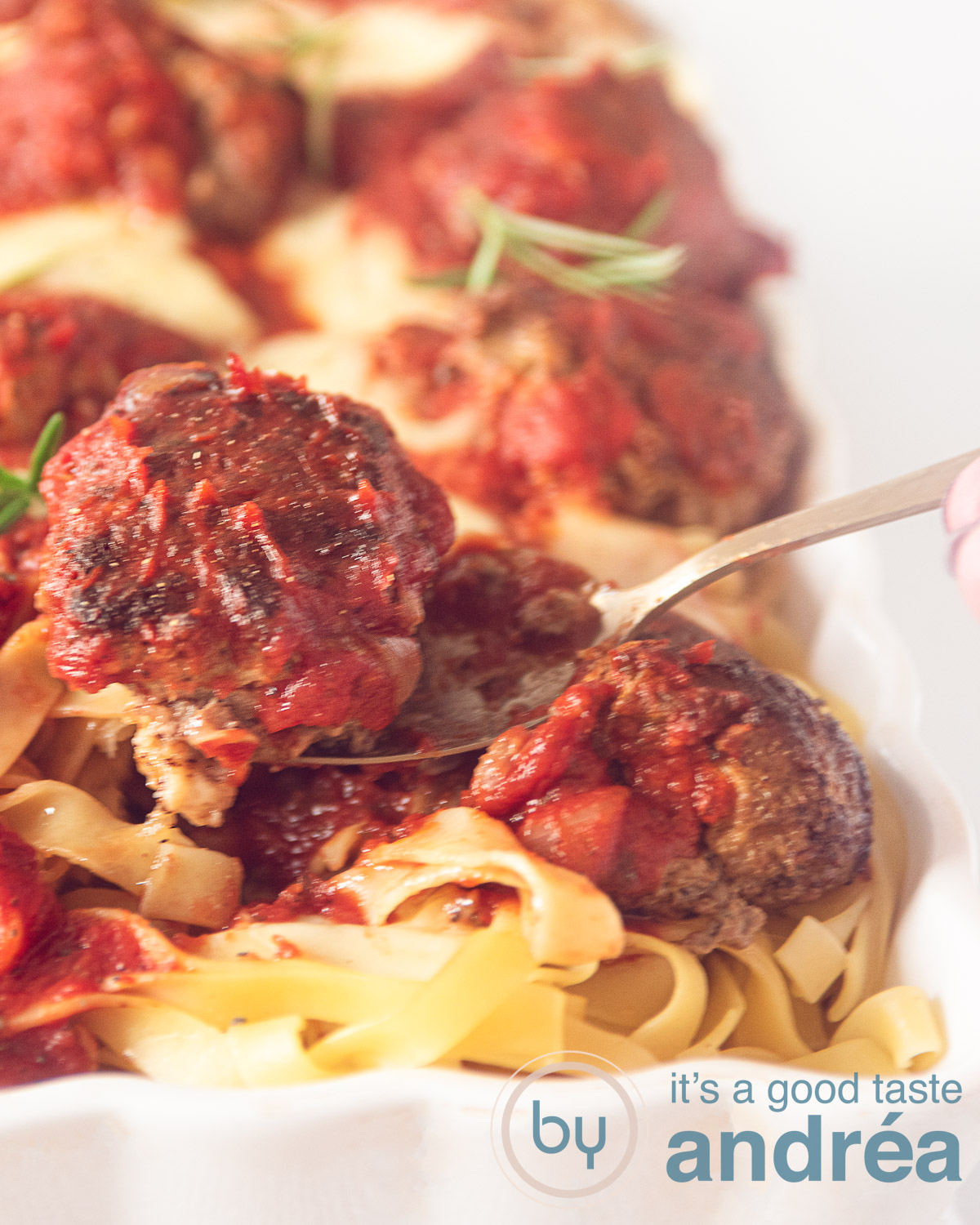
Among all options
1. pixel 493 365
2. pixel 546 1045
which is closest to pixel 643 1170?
pixel 546 1045

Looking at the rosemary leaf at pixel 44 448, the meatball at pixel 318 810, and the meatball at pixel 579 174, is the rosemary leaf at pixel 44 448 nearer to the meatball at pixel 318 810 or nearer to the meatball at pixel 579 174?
the meatball at pixel 318 810

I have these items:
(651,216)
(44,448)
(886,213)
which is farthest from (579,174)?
(886,213)

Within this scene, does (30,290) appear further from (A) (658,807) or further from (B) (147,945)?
(A) (658,807)

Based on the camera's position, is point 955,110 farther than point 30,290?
Yes

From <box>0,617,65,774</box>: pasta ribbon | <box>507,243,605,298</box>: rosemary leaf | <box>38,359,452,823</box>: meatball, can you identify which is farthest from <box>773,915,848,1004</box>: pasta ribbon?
<box>507,243,605,298</box>: rosemary leaf

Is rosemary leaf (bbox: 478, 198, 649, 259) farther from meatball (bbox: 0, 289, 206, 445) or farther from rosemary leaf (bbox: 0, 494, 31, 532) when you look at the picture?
rosemary leaf (bbox: 0, 494, 31, 532)
